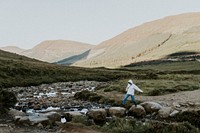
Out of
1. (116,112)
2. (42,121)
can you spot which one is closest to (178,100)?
(116,112)

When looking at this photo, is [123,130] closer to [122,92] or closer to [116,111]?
[116,111]

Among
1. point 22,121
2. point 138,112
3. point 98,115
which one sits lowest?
point 138,112

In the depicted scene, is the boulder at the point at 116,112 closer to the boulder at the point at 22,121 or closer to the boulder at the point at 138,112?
the boulder at the point at 138,112

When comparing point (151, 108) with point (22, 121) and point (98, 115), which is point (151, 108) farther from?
point (22, 121)

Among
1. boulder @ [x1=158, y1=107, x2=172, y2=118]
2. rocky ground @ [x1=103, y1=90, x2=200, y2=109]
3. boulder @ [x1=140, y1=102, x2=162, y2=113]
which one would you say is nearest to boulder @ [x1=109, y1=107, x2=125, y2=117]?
boulder @ [x1=140, y1=102, x2=162, y2=113]

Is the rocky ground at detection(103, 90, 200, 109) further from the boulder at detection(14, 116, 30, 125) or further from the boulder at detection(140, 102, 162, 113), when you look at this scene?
the boulder at detection(14, 116, 30, 125)

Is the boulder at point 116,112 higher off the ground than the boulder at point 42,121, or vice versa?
the boulder at point 42,121

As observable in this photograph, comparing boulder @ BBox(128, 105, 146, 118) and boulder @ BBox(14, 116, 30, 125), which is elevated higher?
boulder @ BBox(14, 116, 30, 125)

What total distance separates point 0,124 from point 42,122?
2766 millimetres

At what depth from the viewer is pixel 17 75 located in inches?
3219

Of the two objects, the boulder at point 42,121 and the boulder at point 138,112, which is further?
the boulder at point 138,112

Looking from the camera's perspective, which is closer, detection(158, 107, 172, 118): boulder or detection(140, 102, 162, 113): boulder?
detection(158, 107, 172, 118): boulder

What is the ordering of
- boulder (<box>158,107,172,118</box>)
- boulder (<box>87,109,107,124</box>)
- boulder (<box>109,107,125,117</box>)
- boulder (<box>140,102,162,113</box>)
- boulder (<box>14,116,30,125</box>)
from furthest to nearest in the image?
boulder (<box>140,102,162,113</box>) < boulder (<box>109,107,125,117</box>) < boulder (<box>158,107,172,118</box>) < boulder (<box>87,109,107,124</box>) < boulder (<box>14,116,30,125</box>)

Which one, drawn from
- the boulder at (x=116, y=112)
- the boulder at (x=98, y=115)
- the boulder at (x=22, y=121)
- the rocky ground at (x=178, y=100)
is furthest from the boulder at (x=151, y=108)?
the boulder at (x=22, y=121)
